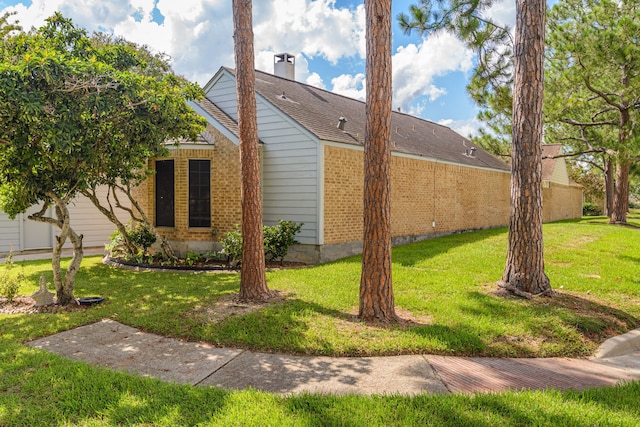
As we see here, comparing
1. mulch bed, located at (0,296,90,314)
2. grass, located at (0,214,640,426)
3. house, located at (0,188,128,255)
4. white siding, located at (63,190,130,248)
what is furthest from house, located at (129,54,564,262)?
mulch bed, located at (0,296,90,314)

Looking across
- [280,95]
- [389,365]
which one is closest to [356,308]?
[389,365]

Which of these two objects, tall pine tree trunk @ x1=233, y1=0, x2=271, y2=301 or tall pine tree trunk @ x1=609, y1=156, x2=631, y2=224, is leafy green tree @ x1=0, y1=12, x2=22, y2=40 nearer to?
tall pine tree trunk @ x1=233, y1=0, x2=271, y2=301

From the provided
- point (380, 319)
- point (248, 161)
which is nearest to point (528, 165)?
point (380, 319)

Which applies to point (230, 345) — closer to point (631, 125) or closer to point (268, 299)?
point (268, 299)

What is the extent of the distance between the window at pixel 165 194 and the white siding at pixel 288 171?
2.69m

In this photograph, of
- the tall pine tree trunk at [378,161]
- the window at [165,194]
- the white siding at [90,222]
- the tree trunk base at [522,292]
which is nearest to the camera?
the tall pine tree trunk at [378,161]

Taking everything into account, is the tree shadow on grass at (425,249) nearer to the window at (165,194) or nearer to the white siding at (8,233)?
the window at (165,194)

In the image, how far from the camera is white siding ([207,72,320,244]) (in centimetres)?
1127

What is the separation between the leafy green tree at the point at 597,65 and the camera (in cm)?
1327

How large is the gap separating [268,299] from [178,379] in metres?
2.90

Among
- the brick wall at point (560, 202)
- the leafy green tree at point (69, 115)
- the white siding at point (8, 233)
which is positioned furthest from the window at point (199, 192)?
the brick wall at point (560, 202)

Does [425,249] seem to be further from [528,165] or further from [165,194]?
[165,194]

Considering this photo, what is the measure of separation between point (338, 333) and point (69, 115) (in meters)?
4.77

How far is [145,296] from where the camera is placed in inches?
301
